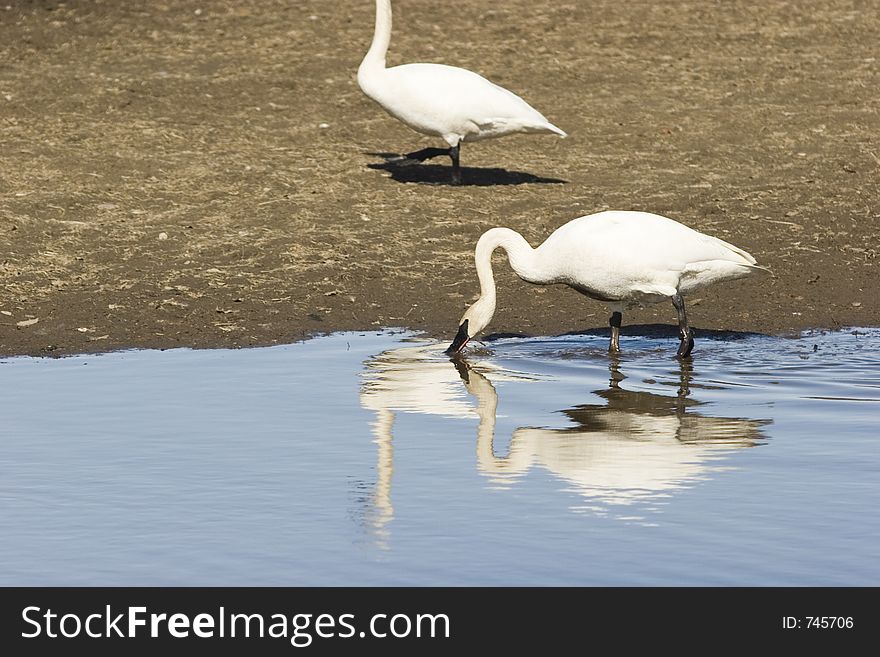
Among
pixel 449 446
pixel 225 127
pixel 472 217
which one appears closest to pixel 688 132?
pixel 472 217

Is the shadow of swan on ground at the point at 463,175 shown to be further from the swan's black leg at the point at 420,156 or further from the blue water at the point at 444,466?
the blue water at the point at 444,466

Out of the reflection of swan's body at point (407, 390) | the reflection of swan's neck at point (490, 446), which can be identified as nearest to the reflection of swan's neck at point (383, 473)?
the reflection of swan's body at point (407, 390)

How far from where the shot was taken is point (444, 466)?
6902mm

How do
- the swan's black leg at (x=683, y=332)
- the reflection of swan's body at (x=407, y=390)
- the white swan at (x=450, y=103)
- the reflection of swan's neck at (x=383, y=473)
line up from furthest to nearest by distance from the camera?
the white swan at (x=450, y=103)
the swan's black leg at (x=683, y=332)
the reflection of swan's body at (x=407, y=390)
the reflection of swan's neck at (x=383, y=473)

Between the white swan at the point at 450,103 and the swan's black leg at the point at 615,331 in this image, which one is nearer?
the swan's black leg at the point at 615,331

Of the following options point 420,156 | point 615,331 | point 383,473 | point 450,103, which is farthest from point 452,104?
point 383,473

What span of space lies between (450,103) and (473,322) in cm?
383

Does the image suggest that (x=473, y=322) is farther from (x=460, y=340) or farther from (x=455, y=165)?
(x=455, y=165)

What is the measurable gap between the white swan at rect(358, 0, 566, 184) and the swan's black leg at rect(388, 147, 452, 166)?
1.09ft

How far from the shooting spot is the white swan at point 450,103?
12805 millimetres

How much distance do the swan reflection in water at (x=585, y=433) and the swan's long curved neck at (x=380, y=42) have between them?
4.46 metres

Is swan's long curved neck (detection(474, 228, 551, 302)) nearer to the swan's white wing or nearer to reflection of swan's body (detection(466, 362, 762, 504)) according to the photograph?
reflection of swan's body (detection(466, 362, 762, 504))

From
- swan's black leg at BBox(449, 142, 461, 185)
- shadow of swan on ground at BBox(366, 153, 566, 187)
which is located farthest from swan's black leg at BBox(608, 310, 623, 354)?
shadow of swan on ground at BBox(366, 153, 566, 187)
